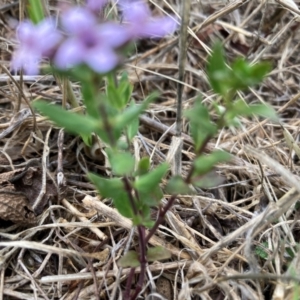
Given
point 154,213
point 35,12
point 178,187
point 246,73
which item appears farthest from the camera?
point 154,213

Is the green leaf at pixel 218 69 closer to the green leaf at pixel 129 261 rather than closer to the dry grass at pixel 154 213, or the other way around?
the dry grass at pixel 154 213

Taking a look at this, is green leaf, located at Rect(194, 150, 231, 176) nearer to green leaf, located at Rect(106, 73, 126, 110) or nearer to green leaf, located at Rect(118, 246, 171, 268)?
green leaf, located at Rect(106, 73, 126, 110)

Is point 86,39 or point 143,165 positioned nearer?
point 86,39

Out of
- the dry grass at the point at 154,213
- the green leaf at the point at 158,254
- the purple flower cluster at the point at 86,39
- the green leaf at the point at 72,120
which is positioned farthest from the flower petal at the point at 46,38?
the green leaf at the point at 158,254

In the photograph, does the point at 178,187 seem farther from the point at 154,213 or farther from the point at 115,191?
the point at 154,213

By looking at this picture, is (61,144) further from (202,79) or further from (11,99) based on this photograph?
(202,79)

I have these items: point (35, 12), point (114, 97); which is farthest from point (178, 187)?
point (35, 12)

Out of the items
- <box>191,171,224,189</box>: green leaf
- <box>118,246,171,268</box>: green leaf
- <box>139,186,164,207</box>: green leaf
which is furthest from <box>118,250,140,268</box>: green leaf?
<box>191,171,224,189</box>: green leaf
